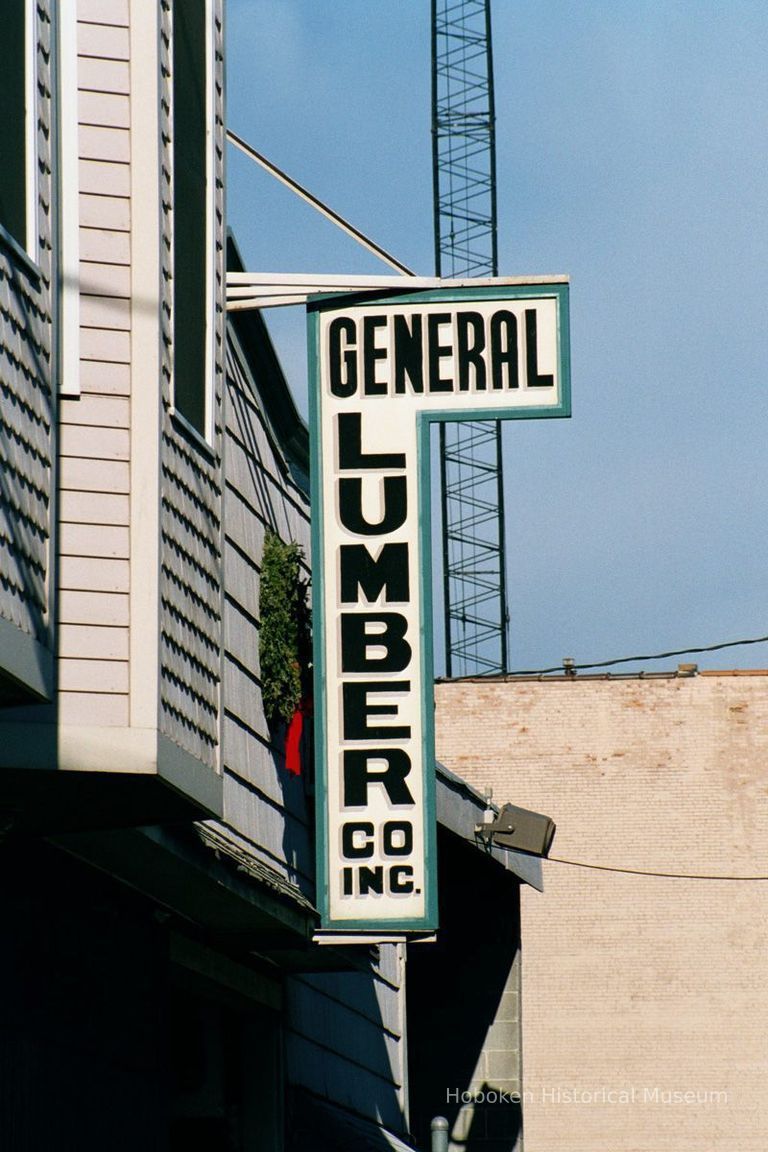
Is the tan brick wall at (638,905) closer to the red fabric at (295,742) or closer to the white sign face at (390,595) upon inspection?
the red fabric at (295,742)

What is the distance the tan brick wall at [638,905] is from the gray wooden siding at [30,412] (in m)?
28.7

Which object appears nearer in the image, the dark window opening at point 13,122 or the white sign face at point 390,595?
the dark window opening at point 13,122

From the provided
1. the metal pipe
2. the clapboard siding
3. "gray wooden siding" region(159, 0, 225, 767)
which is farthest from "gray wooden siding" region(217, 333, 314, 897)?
the clapboard siding

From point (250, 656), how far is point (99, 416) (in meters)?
4.94

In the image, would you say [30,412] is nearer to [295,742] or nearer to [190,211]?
[190,211]

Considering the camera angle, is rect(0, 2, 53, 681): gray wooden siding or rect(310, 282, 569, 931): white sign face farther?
rect(310, 282, 569, 931): white sign face

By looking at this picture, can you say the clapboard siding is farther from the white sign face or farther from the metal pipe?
the metal pipe

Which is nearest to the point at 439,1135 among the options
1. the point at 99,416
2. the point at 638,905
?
the point at 99,416

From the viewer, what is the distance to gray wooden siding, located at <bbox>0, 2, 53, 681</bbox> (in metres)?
7.13

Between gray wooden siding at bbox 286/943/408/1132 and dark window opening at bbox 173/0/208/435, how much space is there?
6.43m

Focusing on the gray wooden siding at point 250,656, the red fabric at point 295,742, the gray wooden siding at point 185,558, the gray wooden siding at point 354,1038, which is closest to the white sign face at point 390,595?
the gray wooden siding at point 250,656

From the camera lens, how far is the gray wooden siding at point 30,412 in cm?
713

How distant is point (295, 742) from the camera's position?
13.9 metres

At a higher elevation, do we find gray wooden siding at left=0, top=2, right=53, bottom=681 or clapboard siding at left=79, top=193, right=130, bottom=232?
clapboard siding at left=79, top=193, right=130, bottom=232
